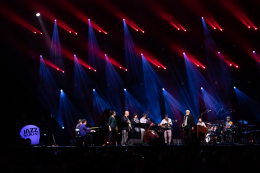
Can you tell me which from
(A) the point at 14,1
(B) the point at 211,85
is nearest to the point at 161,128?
(B) the point at 211,85

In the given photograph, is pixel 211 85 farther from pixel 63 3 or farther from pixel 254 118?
pixel 63 3

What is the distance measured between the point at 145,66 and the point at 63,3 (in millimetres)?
7758

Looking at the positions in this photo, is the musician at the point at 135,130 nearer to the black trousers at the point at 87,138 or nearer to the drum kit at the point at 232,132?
the black trousers at the point at 87,138

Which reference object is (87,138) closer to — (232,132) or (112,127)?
(112,127)

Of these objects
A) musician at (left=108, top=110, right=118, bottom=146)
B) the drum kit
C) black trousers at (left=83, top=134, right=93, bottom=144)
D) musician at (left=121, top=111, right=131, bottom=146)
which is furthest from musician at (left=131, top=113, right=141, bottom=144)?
the drum kit

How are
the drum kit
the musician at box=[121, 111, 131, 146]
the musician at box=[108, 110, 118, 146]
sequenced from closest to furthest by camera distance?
the musician at box=[108, 110, 118, 146] → the musician at box=[121, 111, 131, 146] → the drum kit

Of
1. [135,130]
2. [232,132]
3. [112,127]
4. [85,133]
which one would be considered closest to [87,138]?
[85,133]

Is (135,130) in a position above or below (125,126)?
below

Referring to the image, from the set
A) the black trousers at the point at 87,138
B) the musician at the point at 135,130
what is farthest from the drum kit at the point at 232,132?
the black trousers at the point at 87,138

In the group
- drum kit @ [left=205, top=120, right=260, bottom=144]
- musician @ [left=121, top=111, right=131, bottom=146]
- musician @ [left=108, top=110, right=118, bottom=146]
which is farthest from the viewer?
drum kit @ [left=205, top=120, right=260, bottom=144]

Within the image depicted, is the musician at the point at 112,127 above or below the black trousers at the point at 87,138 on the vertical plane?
above

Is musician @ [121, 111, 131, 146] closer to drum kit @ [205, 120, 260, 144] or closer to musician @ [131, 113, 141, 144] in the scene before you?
musician @ [131, 113, 141, 144]

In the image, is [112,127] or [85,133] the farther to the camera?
[85,133]

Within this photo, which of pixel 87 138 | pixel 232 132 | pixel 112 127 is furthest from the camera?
pixel 232 132
